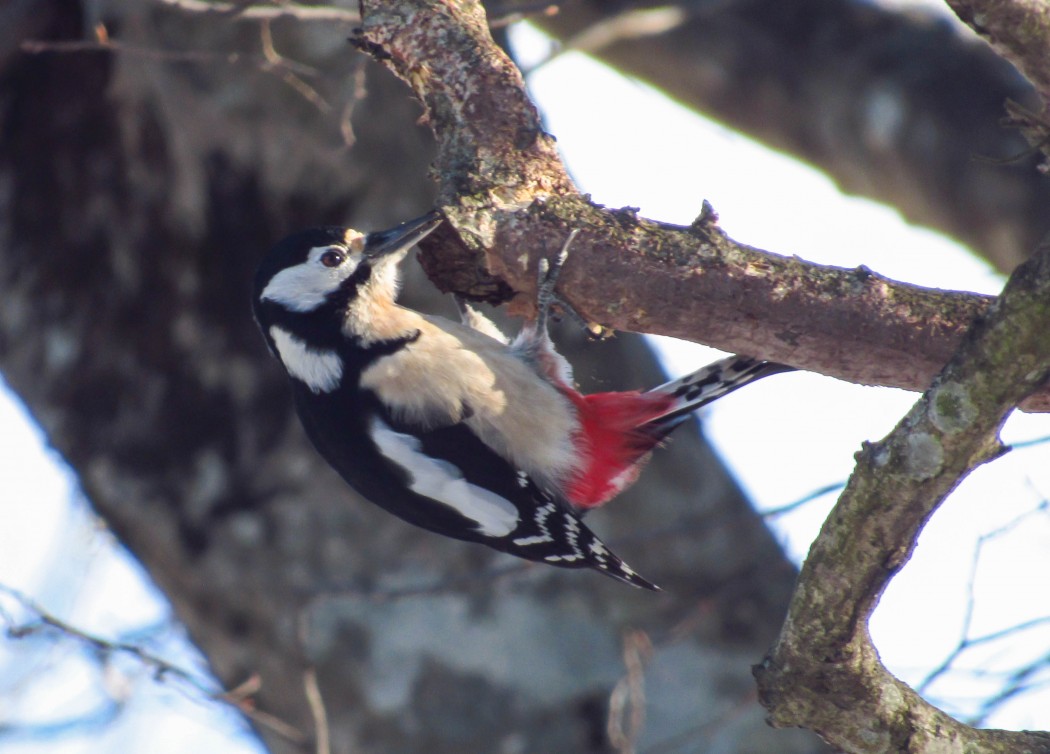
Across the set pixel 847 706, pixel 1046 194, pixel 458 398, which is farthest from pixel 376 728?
pixel 1046 194

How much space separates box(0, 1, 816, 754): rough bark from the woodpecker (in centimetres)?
61

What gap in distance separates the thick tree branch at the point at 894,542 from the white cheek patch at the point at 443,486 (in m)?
1.50

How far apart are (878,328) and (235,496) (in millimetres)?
3026

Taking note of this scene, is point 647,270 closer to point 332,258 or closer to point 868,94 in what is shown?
point 332,258

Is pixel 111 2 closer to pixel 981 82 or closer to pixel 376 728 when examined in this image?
pixel 376 728

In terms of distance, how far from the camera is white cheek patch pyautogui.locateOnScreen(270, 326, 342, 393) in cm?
378

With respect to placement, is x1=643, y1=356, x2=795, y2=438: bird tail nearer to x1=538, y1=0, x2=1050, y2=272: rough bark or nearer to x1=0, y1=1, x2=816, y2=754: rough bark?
x1=0, y1=1, x2=816, y2=754: rough bark

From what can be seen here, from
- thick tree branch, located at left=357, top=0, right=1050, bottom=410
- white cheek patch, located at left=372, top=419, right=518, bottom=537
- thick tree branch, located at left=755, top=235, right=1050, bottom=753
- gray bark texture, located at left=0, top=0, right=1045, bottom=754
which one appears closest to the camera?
thick tree branch, located at left=755, top=235, right=1050, bottom=753

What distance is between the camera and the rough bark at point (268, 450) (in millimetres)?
4520

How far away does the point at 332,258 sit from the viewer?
3859 millimetres

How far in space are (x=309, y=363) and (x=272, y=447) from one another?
1112mm

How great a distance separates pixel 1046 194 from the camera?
607 centimetres

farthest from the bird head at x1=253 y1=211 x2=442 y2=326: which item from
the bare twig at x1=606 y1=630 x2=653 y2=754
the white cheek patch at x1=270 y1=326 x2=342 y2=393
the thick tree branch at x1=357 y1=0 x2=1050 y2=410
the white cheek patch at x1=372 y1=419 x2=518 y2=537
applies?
the bare twig at x1=606 y1=630 x2=653 y2=754

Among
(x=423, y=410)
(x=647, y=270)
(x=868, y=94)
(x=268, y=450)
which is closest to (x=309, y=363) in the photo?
(x=423, y=410)
